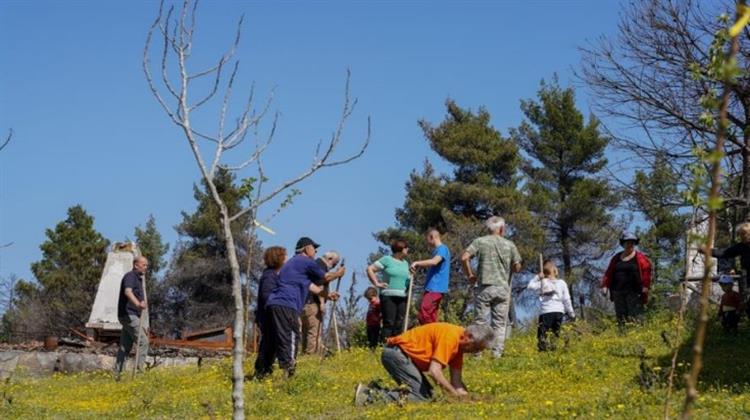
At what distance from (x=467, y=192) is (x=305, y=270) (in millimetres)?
25069

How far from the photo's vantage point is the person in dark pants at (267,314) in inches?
509

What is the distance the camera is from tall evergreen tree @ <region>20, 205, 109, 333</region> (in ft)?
135

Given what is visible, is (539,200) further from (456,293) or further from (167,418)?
(167,418)

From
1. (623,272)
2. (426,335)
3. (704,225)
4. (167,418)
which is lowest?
(167,418)

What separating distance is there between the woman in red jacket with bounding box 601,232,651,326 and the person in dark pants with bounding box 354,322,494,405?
5430 millimetres

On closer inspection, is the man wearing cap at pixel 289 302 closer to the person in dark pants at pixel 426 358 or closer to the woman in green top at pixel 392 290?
the woman in green top at pixel 392 290

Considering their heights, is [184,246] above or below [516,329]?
above

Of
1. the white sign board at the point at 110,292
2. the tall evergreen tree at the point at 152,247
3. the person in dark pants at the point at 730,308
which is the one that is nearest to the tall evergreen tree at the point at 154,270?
the tall evergreen tree at the point at 152,247

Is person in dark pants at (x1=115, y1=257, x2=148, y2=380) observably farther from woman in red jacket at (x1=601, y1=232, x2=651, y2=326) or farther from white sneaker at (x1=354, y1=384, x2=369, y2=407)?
woman in red jacket at (x1=601, y1=232, x2=651, y2=326)

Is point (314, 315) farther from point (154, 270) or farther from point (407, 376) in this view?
point (154, 270)

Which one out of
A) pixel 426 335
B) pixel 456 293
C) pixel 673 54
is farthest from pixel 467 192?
pixel 426 335

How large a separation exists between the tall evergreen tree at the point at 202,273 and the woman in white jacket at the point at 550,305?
27436 mm

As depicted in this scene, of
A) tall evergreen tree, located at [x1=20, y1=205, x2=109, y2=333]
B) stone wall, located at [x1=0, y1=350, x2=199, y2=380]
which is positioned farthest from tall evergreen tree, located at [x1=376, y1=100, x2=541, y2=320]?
stone wall, located at [x1=0, y1=350, x2=199, y2=380]

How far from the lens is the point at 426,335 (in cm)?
1055
